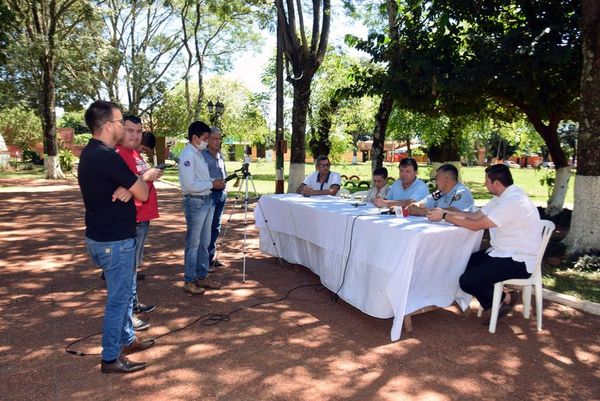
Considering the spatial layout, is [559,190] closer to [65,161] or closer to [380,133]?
[380,133]

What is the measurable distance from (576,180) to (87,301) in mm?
6941

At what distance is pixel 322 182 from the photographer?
7297 millimetres

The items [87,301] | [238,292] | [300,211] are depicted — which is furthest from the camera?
[300,211]

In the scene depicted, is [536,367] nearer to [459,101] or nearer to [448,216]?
[448,216]

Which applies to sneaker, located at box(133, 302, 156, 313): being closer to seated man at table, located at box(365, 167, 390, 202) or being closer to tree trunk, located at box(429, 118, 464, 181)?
seated man at table, located at box(365, 167, 390, 202)

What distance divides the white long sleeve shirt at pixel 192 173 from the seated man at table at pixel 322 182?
226cm

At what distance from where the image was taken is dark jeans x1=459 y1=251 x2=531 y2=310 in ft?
14.2

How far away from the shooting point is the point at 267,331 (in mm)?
4379

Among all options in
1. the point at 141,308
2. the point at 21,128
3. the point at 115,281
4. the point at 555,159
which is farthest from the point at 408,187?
the point at 21,128

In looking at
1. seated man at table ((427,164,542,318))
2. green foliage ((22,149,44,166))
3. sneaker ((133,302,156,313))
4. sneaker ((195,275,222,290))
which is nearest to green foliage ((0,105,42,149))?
green foliage ((22,149,44,166))

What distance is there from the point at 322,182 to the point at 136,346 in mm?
4111

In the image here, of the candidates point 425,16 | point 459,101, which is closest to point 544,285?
point 459,101

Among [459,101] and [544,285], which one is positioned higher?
[459,101]

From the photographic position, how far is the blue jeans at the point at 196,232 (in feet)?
17.0
